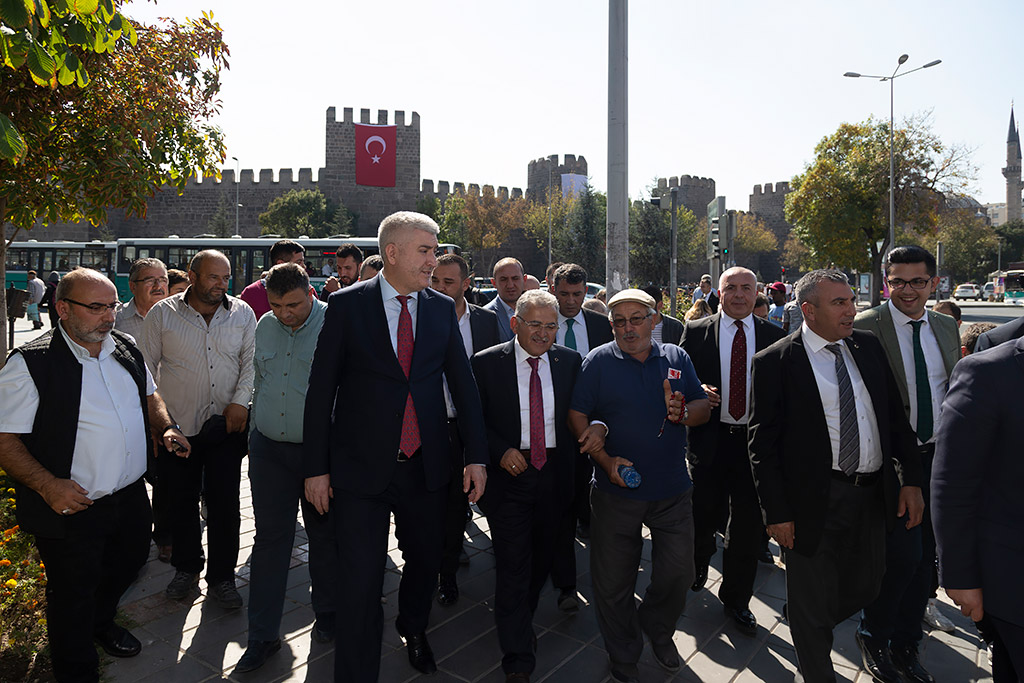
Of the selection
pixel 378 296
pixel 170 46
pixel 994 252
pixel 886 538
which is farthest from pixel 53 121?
pixel 994 252

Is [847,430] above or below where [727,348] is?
below

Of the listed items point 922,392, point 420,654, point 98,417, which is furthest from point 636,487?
point 98,417

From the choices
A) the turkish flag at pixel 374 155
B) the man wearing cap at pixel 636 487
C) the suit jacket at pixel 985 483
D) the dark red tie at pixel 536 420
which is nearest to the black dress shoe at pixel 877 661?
the man wearing cap at pixel 636 487

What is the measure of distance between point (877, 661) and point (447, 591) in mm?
2262

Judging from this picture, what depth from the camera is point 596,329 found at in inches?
203

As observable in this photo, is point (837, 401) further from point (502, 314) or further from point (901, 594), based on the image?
point (502, 314)

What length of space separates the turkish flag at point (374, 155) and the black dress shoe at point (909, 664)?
44526mm

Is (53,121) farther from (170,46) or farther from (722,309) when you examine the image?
(722,309)

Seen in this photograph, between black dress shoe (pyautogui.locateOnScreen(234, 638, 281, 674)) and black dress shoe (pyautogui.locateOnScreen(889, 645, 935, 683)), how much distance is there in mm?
3005

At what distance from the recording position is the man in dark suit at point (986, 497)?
208 centimetres

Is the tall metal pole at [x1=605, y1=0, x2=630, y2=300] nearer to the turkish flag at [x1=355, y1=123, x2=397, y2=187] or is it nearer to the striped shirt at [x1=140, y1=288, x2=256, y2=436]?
the striped shirt at [x1=140, y1=288, x2=256, y2=436]

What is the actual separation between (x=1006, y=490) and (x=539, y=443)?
198 cm

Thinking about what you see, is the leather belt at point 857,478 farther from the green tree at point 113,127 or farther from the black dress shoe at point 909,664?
the green tree at point 113,127

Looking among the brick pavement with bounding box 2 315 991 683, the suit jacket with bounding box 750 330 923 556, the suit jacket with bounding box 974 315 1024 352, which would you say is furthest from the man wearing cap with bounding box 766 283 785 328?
the suit jacket with bounding box 750 330 923 556
